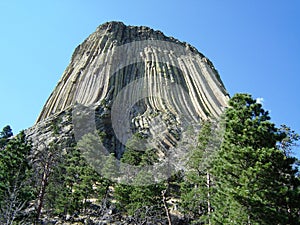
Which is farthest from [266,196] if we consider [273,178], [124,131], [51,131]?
[124,131]

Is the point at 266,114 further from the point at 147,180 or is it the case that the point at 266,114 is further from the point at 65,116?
the point at 65,116

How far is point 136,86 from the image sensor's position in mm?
69750

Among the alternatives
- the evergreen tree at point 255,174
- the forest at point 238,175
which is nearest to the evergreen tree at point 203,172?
the forest at point 238,175

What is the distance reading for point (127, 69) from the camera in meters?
75.2

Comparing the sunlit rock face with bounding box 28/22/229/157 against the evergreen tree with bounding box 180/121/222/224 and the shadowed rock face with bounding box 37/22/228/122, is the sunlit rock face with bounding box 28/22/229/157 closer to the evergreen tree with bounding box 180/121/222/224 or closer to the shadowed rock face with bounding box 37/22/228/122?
the shadowed rock face with bounding box 37/22/228/122

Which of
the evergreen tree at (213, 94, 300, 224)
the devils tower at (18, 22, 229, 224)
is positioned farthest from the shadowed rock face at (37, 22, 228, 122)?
the evergreen tree at (213, 94, 300, 224)

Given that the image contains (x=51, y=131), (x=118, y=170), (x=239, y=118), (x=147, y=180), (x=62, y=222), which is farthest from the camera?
(x=51, y=131)

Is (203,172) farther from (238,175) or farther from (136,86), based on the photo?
(136,86)

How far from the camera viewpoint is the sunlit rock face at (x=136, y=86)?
54.0m

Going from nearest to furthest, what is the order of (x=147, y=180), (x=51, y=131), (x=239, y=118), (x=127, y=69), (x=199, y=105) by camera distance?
1. (x=239, y=118)
2. (x=147, y=180)
3. (x=51, y=131)
4. (x=199, y=105)
5. (x=127, y=69)

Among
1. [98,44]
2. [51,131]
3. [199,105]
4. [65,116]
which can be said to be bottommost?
[51,131]

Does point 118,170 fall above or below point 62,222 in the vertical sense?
above

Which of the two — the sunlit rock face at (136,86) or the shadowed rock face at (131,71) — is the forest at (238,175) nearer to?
the sunlit rock face at (136,86)

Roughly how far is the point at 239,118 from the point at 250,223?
464 cm
